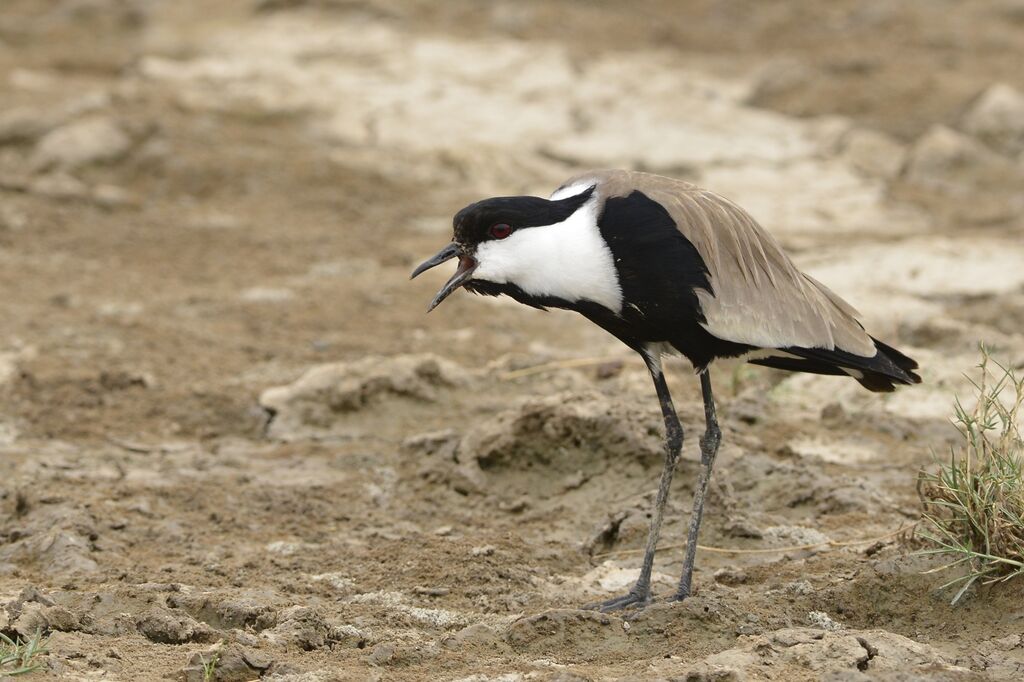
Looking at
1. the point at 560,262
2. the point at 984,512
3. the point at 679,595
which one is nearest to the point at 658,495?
the point at 679,595

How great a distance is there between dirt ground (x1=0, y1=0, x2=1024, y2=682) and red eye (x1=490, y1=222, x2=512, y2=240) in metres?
1.02

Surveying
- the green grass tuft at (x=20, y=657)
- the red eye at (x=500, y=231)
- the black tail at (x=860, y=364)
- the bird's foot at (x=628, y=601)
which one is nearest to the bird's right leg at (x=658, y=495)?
the bird's foot at (x=628, y=601)

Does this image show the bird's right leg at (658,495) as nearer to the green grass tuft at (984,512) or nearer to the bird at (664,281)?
the bird at (664,281)

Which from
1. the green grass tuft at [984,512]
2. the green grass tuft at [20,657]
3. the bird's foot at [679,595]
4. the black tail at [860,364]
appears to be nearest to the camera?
the green grass tuft at [20,657]

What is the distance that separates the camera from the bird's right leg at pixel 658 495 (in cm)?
386

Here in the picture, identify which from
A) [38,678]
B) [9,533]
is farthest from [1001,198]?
[38,678]

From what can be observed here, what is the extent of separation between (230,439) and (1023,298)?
375 cm

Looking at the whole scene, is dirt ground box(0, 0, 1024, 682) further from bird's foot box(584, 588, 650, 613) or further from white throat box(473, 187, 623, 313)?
white throat box(473, 187, 623, 313)

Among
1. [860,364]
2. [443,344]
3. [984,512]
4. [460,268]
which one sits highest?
[460,268]

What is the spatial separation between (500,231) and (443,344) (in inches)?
99.2

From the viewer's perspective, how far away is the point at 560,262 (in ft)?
12.1

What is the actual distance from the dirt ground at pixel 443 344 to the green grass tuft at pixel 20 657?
0.05 m

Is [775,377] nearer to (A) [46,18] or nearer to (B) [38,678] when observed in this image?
(B) [38,678]

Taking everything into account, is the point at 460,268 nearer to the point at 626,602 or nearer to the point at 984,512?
the point at 626,602
